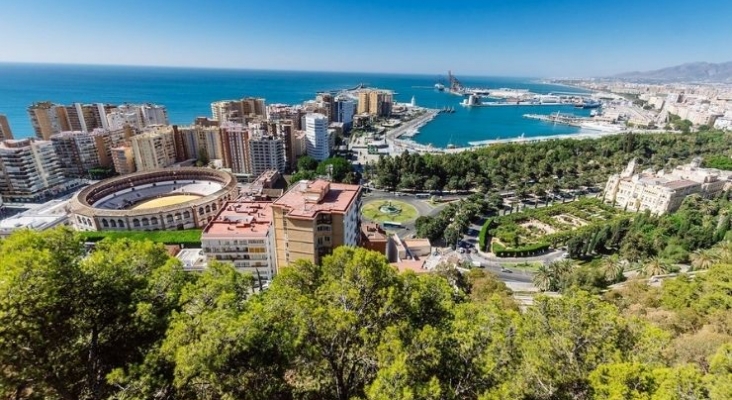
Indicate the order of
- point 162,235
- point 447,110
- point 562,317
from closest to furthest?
1. point 562,317
2. point 162,235
3. point 447,110

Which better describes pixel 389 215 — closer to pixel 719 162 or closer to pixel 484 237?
pixel 484 237

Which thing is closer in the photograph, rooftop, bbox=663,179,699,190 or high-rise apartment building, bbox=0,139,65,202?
rooftop, bbox=663,179,699,190

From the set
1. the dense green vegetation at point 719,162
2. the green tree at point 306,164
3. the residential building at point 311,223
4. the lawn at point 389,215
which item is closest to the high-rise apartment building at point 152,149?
the green tree at point 306,164

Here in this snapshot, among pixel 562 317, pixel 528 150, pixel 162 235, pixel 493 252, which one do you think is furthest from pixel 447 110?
pixel 562 317

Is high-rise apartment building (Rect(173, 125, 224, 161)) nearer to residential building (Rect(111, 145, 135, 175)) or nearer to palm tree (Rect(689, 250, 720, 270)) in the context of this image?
residential building (Rect(111, 145, 135, 175))

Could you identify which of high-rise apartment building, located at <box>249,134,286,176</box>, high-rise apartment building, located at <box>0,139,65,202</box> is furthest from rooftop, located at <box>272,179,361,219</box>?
high-rise apartment building, located at <box>0,139,65,202</box>

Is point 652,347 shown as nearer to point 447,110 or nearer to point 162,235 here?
point 162,235
